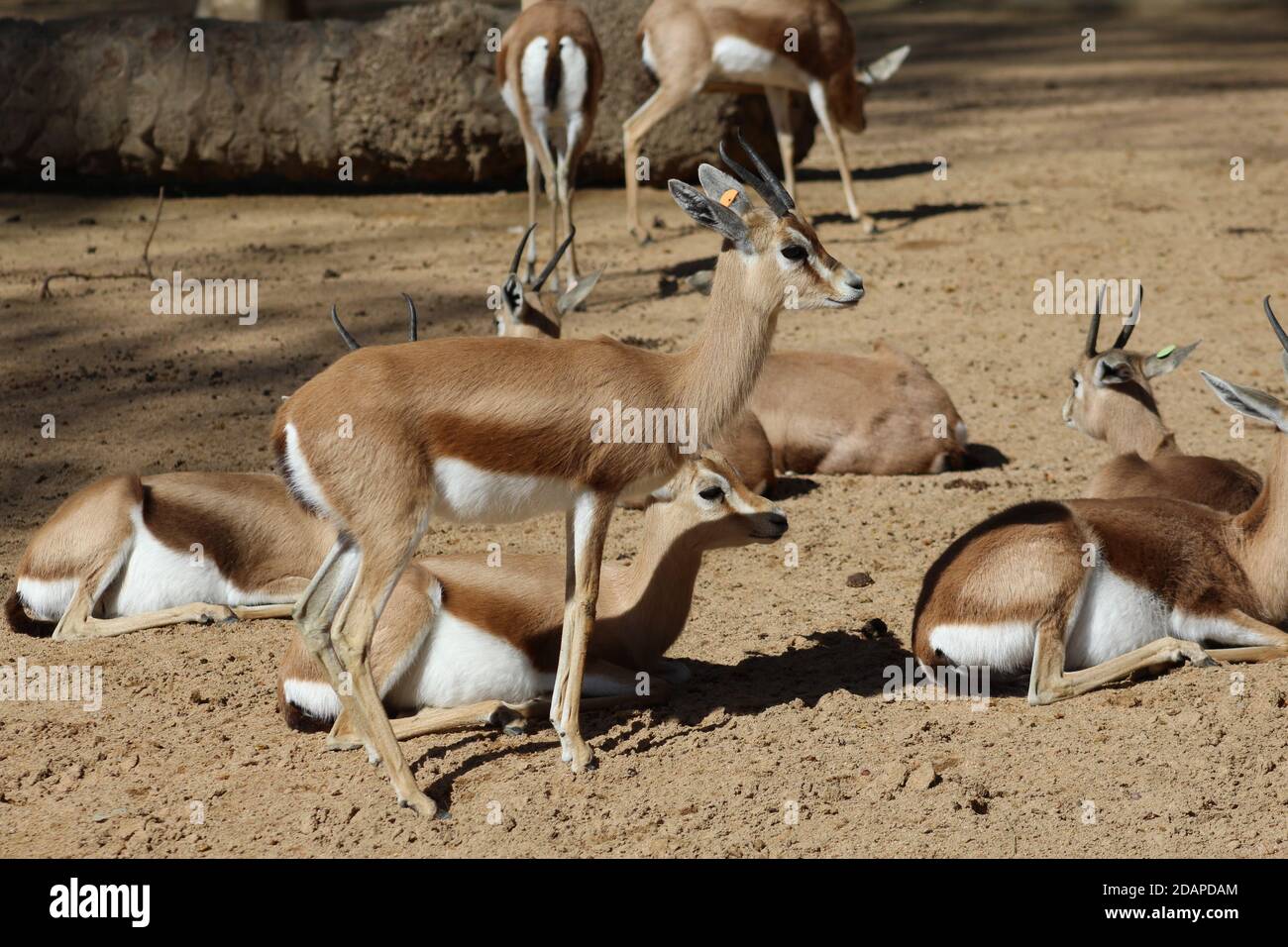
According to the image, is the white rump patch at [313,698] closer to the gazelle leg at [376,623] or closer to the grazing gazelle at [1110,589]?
the gazelle leg at [376,623]

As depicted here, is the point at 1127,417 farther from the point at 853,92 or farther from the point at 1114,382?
the point at 853,92

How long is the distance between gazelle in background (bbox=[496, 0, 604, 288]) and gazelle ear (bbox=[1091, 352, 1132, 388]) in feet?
12.8

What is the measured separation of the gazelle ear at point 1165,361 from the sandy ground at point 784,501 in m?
0.56

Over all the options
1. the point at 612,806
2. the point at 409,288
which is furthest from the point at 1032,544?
the point at 409,288

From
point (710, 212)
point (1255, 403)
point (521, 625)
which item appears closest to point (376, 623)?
point (521, 625)

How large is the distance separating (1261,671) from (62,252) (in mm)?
8133

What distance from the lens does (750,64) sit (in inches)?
430

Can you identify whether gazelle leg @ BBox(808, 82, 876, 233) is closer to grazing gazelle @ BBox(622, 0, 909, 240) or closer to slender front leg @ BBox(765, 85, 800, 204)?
grazing gazelle @ BBox(622, 0, 909, 240)

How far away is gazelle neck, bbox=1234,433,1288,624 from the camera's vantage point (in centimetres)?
489

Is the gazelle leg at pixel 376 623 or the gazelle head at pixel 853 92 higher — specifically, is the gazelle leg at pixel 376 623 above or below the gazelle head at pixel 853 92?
below

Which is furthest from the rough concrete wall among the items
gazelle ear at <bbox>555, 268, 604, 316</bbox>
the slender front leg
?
gazelle ear at <bbox>555, 268, 604, 316</bbox>

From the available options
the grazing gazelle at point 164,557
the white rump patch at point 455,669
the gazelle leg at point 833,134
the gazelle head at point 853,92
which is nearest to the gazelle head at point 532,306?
the grazing gazelle at point 164,557

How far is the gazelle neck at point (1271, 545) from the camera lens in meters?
4.89

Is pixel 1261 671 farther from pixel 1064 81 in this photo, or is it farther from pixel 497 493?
pixel 1064 81
